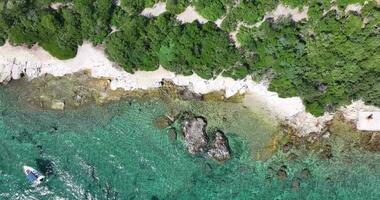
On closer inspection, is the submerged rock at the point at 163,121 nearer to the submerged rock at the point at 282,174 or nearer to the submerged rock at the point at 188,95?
the submerged rock at the point at 188,95

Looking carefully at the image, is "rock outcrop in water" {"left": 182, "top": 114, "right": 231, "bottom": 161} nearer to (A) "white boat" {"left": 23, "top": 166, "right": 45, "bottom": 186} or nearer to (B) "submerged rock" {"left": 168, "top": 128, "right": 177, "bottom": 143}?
Result: (B) "submerged rock" {"left": 168, "top": 128, "right": 177, "bottom": 143}

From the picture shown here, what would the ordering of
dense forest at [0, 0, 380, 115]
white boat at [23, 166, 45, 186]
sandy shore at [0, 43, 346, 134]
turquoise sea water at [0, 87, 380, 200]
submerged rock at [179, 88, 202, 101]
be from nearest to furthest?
dense forest at [0, 0, 380, 115] → sandy shore at [0, 43, 346, 134] → white boat at [23, 166, 45, 186] → submerged rock at [179, 88, 202, 101] → turquoise sea water at [0, 87, 380, 200]

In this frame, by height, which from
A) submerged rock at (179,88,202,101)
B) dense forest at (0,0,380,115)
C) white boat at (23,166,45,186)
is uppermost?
dense forest at (0,0,380,115)

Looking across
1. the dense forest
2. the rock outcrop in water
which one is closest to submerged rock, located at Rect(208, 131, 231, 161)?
the rock outcrop in water

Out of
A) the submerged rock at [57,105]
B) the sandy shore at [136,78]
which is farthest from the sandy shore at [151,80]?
the submerged rock at [57,105]

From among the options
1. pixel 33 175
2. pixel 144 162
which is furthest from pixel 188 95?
pixel 33 175

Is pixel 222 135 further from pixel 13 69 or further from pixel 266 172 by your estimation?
pixel 13 69

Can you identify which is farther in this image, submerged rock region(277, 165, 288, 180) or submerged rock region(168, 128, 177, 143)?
submerged rock region(168, 128, 177, 143)
